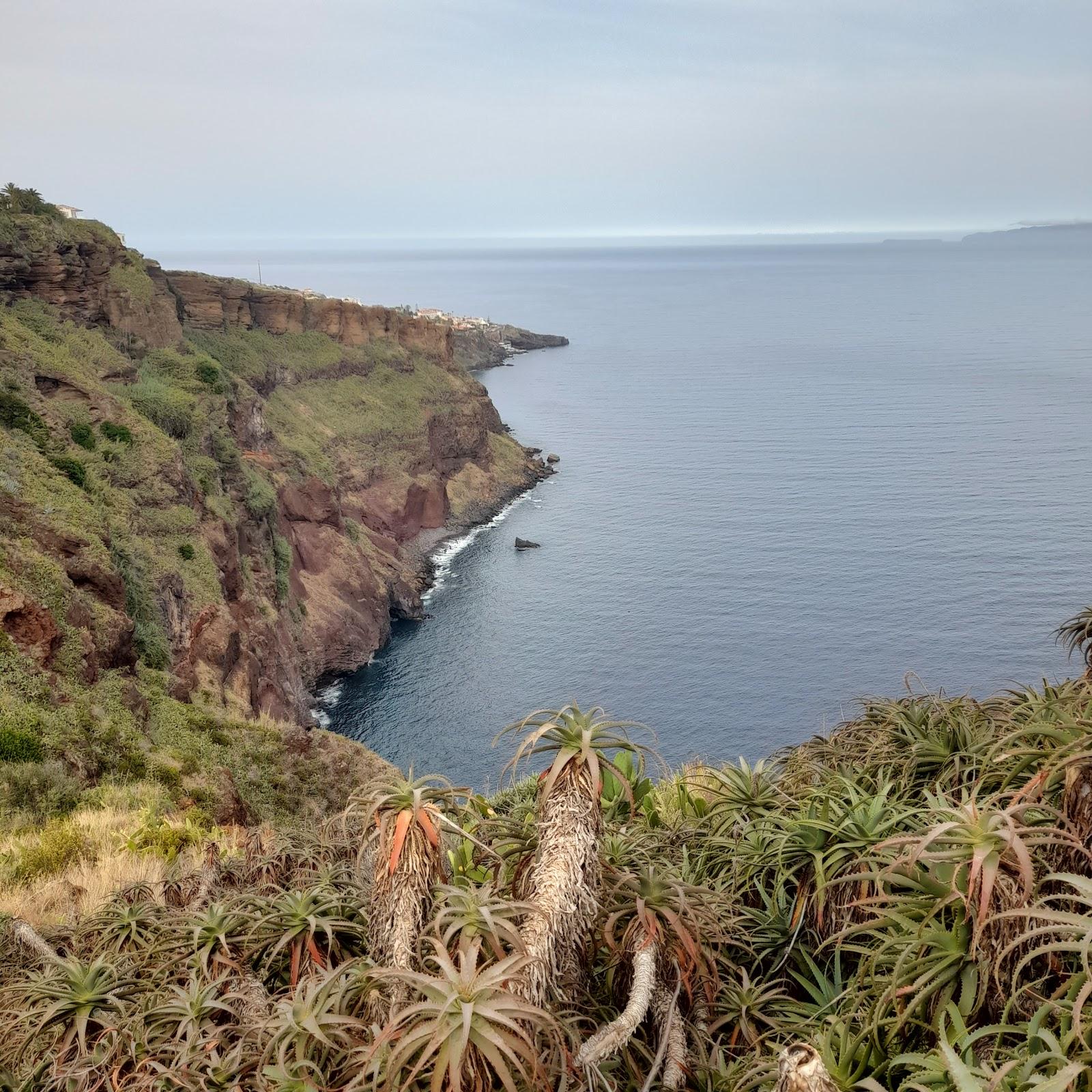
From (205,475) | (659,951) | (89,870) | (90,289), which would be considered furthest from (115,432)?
(659,951)

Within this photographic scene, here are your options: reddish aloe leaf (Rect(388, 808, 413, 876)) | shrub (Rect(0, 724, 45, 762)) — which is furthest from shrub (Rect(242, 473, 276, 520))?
reddish aloe leaf (Rect(388, 808, 413, 876))

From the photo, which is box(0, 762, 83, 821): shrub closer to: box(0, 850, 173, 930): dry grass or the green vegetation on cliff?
the green vegetation on cliff

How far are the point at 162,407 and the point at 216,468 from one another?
14.9 ft

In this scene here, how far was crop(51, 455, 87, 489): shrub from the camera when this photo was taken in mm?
38719

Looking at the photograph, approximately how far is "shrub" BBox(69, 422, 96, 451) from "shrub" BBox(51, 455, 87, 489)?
2714 mm

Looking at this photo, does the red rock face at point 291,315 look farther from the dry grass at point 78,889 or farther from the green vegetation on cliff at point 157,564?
the dry grass at point 78,889

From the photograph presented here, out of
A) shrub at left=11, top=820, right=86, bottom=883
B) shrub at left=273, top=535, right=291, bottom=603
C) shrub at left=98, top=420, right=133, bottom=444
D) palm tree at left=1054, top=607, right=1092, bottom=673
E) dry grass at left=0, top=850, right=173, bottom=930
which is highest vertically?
palm tree at left=1054, top=607, right=1092, bottom=673

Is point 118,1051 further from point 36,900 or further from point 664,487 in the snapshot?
→ point 664,487

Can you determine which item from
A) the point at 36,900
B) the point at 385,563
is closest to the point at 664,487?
the point at 385,563

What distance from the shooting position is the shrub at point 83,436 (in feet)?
139

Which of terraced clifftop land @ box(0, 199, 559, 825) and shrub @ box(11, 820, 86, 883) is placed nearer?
shrub @ box(11, 820, 86, 883)

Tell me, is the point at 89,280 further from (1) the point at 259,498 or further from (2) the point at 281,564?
(2) the point at 281,564

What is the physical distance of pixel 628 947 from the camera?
6.04 metres

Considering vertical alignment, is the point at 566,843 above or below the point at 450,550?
above
